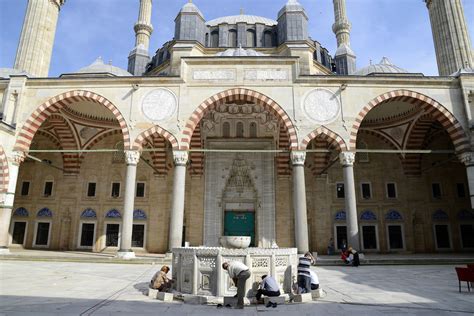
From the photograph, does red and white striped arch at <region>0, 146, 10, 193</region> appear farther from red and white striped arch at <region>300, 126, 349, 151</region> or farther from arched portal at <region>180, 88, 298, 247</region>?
red and white striped arch at <region>300, 126, 349, 151</region>

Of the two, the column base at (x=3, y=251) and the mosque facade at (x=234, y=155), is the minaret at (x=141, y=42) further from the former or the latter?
the column base at (x=3, y=251)

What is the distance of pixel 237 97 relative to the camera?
12398mm

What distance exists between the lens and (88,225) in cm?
1548

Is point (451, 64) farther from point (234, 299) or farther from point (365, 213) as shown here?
point (234, 299)

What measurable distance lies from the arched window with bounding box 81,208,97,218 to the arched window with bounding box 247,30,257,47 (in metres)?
11.8

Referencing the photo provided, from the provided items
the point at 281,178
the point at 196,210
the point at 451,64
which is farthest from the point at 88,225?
the point at 451,64

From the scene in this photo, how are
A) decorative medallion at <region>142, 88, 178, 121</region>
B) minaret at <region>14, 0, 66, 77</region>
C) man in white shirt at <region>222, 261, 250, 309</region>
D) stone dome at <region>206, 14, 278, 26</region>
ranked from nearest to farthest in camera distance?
man in white shirt at <region>222, 261, 250, 309</region>
decorative medallion at <region>142, 88, 178, 121</region>
minaret at <region>14, 0, 66, 77</region>
stone dome at <region>206, 14, 278, 26</region>

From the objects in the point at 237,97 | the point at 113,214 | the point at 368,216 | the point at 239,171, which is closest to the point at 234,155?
the point at 239,171

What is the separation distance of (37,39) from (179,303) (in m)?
16.5

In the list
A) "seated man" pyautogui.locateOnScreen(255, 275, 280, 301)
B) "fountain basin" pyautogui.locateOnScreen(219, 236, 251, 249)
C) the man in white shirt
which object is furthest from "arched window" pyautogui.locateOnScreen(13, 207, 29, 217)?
"seated man" pyautogui.locateOnScreen(255, 275, 280, 301)

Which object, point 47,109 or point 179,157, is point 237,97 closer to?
point 179,157

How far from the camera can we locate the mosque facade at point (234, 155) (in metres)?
12.2

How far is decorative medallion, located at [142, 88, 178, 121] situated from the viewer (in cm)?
1200

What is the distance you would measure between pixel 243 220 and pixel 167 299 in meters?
9.72
